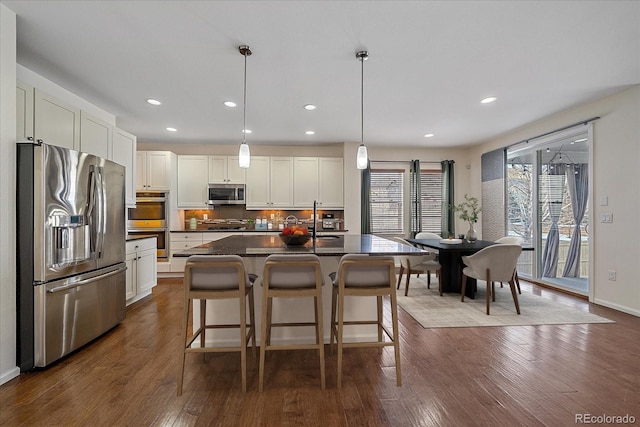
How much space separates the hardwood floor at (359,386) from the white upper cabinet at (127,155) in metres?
2.13

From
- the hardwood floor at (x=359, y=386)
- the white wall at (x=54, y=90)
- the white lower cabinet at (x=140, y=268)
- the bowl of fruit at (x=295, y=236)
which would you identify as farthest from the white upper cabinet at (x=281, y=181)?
the hardwood floor at (x=359, y=386)

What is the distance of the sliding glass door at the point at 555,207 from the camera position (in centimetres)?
482

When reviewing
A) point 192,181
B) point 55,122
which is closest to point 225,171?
point 192,181

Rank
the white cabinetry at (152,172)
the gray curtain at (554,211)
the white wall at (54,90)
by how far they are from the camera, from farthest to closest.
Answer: the white cabinetry at (152,172)
the gray curtain at (554,211)
the white wall at (54,90)

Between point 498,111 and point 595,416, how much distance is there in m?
3.82

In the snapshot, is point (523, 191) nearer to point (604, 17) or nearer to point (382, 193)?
point (382, 193)

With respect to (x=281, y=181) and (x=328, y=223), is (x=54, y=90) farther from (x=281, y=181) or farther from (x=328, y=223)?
(x=328, y=223)

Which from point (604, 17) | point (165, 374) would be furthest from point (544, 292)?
point (165, 374)

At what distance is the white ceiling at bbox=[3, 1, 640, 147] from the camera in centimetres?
225

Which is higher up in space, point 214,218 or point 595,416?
point 214,218

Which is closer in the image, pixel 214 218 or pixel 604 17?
pixel 604 17

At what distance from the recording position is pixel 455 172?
22.5 feet

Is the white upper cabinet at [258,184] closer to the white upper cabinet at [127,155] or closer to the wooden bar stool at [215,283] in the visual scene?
the white upper cabinet at [127,155]

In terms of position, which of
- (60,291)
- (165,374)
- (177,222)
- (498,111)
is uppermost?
(498,111)
